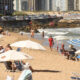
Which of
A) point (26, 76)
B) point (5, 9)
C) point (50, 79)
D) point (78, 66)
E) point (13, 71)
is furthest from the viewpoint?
point (5, 9)

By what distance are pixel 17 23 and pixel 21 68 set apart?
5575cm

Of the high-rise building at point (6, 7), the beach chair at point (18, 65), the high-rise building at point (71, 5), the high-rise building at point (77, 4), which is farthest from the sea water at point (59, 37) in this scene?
the high-rise building at point (71, 5)

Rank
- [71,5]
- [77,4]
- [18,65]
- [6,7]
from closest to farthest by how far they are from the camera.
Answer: [18,65] < [6,7] < [77,4] < [71,5]

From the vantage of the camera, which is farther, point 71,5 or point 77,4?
point 71,5

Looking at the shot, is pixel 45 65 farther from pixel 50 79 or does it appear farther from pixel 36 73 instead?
pixel 50 79

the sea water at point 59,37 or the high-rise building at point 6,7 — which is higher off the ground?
the high-rise building at point 6,7

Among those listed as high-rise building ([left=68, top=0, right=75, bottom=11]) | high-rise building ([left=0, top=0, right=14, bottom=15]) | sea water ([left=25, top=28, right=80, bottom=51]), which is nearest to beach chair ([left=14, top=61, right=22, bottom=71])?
sea water ([left=25, top=28, right=80, bottom=51])

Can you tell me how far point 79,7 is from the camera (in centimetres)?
16862

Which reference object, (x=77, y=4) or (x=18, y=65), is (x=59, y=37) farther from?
(x=77, y=4)

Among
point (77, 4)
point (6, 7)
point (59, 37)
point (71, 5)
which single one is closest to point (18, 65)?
point (59, 37)

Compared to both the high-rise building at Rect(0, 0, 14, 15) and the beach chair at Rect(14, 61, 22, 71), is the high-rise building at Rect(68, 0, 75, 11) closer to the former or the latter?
the high-rise building at Rect(0, 0, 14, 15)

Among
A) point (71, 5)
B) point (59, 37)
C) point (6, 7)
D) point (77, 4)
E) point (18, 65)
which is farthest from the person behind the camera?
point (71, 5)

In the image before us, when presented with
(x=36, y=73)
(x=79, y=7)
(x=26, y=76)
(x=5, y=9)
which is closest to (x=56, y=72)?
(x=36, y=73)

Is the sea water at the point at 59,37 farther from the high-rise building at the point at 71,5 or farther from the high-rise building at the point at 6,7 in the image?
the high-rise building at the point at 71,5
